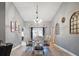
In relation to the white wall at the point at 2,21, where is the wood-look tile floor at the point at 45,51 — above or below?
below

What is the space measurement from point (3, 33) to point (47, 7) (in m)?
1.13

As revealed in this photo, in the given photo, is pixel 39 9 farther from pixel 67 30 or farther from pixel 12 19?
pixel 67 30

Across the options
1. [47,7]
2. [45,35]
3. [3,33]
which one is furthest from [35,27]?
[3,33]

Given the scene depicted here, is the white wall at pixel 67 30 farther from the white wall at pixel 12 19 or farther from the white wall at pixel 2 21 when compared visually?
the white wall at pixel 2 21

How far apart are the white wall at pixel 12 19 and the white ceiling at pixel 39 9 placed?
0.33 feet

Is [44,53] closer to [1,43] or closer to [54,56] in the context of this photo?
[54,56]

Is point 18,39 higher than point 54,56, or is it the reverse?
point 18,39

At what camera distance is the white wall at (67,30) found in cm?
305

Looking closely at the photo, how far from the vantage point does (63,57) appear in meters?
3.05

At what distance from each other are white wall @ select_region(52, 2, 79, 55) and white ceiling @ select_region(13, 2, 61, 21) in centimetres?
13

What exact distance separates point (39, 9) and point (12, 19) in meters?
0.64

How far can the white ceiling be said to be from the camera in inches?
124

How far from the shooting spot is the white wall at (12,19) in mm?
3070

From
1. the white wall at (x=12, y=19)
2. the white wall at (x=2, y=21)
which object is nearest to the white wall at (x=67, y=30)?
the white wall at (x=12, y=19)
